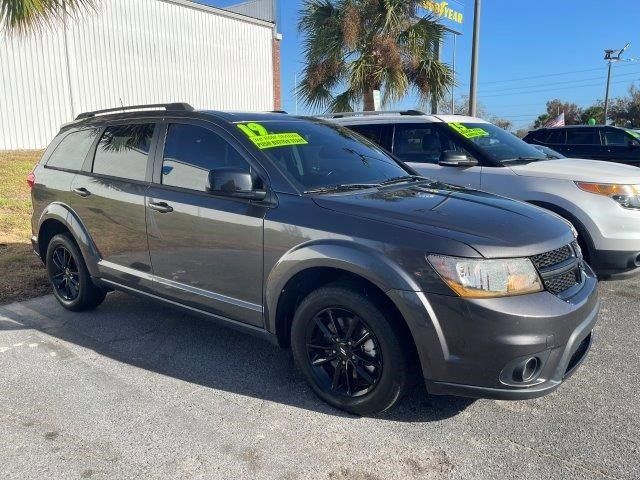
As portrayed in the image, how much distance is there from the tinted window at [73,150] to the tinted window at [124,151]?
21 cm

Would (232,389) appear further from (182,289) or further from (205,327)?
(205,327)

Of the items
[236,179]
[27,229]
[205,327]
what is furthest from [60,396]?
[27,229]

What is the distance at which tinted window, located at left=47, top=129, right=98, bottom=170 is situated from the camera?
15.6 ft

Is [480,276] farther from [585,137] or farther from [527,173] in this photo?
[585,137]

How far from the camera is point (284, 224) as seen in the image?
323cm

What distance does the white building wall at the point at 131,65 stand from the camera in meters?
16.4

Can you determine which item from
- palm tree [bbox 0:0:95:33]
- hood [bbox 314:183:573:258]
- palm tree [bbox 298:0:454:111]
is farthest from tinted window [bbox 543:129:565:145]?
hood [bbox 314:183:573:258]

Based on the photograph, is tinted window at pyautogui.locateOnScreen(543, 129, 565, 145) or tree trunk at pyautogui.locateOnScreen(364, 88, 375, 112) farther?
tinted window at pyautogui.locateOnScreen(543, 129, 565, 145)

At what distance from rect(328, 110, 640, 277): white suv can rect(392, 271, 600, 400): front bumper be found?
258cm

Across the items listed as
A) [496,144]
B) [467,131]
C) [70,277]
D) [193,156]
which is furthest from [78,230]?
[496,144]

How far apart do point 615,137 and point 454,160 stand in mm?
10030

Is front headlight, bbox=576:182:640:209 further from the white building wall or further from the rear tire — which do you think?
the white building wall

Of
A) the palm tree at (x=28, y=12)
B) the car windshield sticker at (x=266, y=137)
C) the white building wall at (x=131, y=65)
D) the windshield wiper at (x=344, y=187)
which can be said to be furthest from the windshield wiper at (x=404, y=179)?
the white building wall at (x=131, y=65)

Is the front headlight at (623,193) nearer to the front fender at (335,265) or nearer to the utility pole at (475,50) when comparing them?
the front fender at (335,265)
